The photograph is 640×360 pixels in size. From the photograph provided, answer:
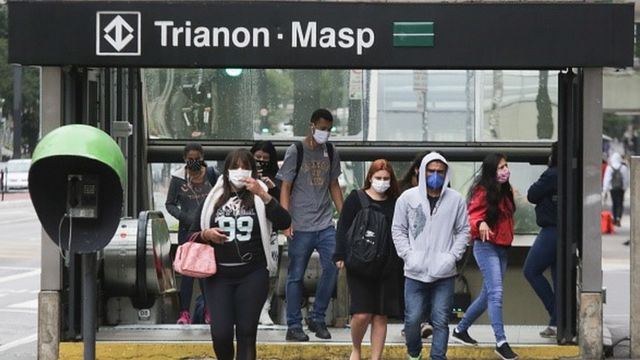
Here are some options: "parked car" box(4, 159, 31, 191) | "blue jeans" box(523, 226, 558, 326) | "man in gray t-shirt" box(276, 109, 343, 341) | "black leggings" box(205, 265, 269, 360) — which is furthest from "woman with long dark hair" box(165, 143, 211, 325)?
"parked car" box(4, 159, 31, 191)

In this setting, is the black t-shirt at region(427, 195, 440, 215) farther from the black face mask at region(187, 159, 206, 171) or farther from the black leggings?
the black face mask at region(187, 159, 206, 171)

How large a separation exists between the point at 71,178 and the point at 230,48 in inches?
95.1

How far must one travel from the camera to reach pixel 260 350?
9.70 m

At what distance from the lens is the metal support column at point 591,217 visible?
31.2 feet

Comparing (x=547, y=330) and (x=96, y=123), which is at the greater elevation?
(x=96, y=123)

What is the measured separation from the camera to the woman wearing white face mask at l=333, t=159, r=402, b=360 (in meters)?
9.00

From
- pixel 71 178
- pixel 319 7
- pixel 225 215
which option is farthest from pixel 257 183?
Answer: pixel 319 7

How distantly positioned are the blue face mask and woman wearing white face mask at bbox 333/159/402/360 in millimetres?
333

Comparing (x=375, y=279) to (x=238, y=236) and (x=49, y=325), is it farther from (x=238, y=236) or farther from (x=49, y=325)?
(x=49, y=325)

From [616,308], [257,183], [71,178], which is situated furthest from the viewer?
[616,308]

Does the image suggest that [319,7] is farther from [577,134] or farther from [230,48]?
[577,134]

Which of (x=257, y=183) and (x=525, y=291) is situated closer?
(x=257, y=183)

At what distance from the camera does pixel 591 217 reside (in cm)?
955

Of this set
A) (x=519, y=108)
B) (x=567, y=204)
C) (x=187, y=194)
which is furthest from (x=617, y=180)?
(x=567, y=204)
